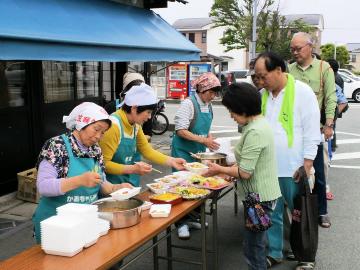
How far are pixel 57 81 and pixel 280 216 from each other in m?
4.87

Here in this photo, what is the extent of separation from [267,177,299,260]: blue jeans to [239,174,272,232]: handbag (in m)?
0.73

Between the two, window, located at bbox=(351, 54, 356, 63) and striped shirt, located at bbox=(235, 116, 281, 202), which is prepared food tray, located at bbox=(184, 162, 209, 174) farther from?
window, located at bbox=(351, 54, 356, 63)

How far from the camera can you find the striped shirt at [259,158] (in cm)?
311

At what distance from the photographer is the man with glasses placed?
4.68 m

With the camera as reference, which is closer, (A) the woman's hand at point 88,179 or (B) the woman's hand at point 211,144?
(A) the woman's hand at point 88,179

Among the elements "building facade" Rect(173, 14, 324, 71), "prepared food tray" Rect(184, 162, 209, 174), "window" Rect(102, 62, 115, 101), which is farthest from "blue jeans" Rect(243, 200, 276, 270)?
"building facade" Rect(173, 14, 324, 71)

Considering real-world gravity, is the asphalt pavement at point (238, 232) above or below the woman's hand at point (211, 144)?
below

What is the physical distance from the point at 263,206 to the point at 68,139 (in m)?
1.59

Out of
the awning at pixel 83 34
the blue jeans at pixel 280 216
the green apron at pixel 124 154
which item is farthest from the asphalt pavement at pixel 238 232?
the awning at pixel 83 34

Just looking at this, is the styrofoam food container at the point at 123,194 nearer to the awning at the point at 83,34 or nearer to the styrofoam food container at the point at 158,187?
the styrofoam food container at the point at 158,187

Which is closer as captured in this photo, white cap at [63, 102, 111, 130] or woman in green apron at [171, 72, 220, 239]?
white cap at [63, 102, 111, 130]

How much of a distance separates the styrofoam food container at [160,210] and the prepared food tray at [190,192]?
1.01 feet

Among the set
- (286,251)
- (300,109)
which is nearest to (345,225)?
(286,251)

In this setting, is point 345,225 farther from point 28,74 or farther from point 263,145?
point 28,74
